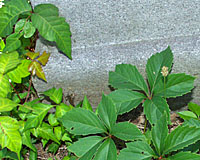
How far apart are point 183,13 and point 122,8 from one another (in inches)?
14.6

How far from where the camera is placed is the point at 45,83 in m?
Result: 1.90

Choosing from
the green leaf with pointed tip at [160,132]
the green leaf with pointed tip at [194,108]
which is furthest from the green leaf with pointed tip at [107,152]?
the green leaf with pointed tip at [194,108]

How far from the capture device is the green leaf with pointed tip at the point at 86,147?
1.51 meters

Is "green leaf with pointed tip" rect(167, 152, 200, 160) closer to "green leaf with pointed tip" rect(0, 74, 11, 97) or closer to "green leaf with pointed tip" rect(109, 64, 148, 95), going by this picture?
"green leaf with pointed tip" rect(109, 64, 148, 95)

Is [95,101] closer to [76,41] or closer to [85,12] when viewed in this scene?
[76,41]

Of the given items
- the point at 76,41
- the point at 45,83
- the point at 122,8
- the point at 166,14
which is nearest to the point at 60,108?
the point at 45,83

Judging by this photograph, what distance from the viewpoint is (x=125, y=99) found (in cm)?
166

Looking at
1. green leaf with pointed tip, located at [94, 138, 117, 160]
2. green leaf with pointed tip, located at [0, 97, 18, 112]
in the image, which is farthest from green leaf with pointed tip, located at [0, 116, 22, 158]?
green leaf with pointed tip, located at [94, 138, 117, 160]

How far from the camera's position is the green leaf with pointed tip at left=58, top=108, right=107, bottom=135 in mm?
1555

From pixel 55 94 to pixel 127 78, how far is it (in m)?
0.47

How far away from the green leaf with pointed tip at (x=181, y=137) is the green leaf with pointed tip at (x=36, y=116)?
77cm

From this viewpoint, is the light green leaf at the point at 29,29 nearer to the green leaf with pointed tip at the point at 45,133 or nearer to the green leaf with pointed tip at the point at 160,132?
the green leaf with pointed tip at the point at 45,133

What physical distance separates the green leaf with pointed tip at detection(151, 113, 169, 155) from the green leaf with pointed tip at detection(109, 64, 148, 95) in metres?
0.28

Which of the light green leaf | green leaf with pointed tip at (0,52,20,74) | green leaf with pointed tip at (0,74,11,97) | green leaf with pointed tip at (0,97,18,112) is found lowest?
green leaf with pointed tip at (0,97,18,112)
